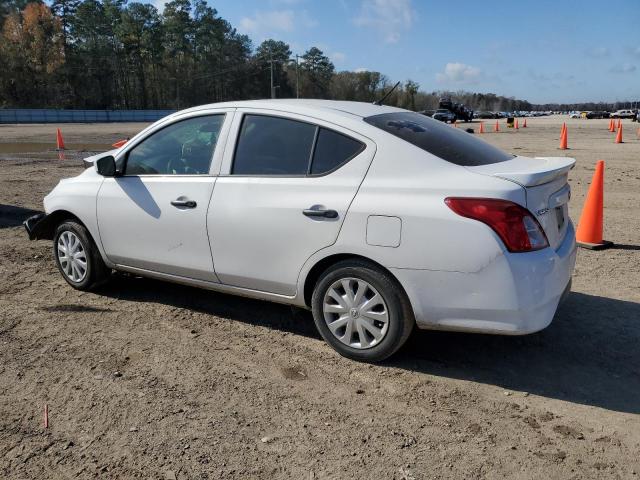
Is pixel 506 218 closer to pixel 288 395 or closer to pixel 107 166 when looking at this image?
pixel 288 395

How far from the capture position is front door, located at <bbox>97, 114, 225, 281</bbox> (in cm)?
416

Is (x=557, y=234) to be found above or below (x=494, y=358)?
above

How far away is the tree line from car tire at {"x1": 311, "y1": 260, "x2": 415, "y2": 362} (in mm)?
78335

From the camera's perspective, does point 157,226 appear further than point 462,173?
Yes

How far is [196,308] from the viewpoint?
477 cm

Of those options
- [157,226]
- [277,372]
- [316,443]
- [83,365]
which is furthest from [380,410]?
[157,226]

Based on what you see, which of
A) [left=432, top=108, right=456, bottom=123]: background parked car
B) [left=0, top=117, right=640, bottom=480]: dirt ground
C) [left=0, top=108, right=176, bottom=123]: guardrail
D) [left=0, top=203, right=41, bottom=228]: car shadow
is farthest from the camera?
[left=0, top=108, right=176, bottom=123]: guardrail

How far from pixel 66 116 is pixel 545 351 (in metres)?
77.8

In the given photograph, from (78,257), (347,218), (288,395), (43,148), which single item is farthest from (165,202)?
(43,148)

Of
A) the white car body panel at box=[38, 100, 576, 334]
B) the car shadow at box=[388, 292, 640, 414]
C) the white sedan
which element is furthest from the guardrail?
the car shadow at box=[388, 292, 640, 414]

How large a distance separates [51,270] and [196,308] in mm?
2053

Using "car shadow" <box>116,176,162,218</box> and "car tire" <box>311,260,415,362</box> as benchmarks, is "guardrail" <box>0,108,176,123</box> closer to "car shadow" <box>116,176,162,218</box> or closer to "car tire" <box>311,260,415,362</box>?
"car shadow" <box>116,176,162,218</box>

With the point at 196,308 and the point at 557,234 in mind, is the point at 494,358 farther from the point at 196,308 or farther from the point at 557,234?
the point at 196,308

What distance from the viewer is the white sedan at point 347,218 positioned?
125 inches
